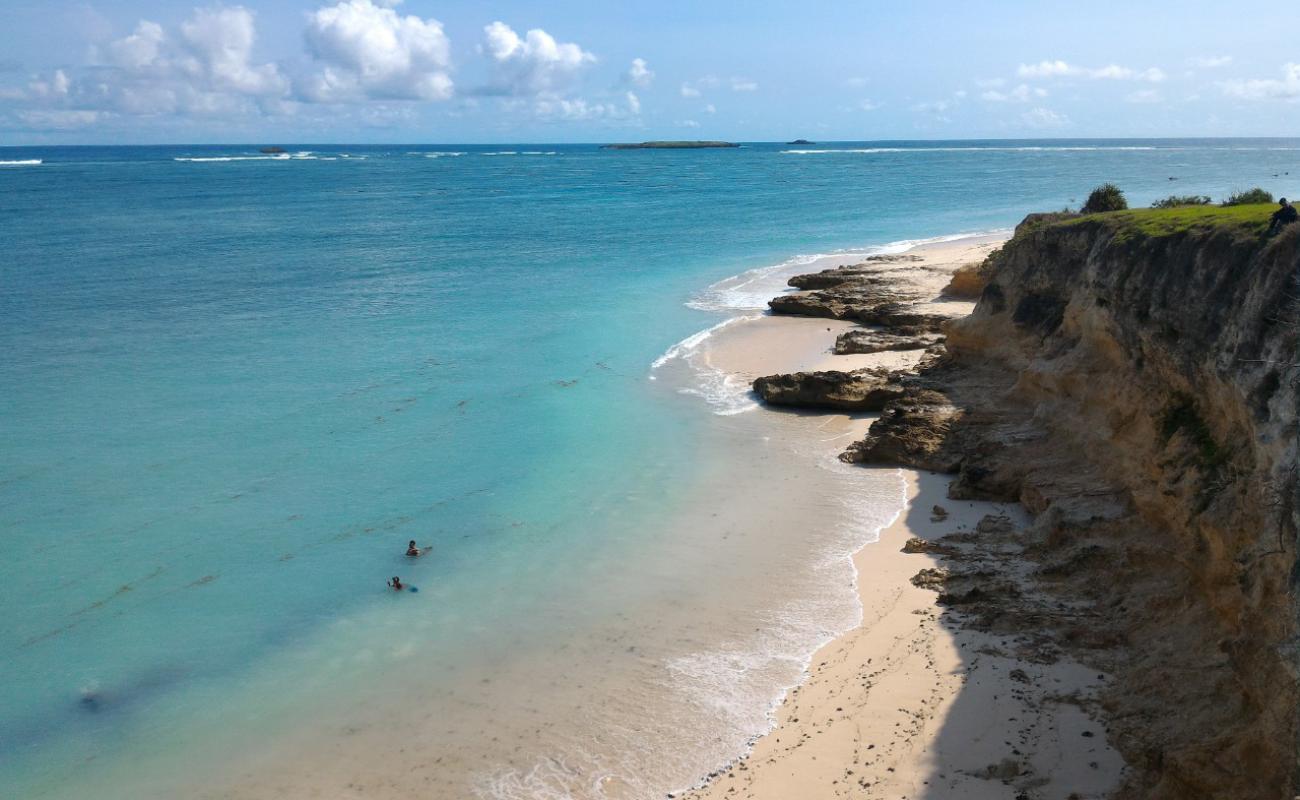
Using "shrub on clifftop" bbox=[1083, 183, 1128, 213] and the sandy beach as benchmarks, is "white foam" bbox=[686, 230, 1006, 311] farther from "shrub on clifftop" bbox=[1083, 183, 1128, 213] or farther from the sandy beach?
the sandy beach

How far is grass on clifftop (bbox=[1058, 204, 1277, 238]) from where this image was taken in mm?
12975

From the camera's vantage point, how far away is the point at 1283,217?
1174 centimetres

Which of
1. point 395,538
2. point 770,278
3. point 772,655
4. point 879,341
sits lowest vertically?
point 772,655

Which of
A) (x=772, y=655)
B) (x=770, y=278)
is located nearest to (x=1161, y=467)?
(x=772, y=655)

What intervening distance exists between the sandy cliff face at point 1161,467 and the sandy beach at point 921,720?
557 millimetres

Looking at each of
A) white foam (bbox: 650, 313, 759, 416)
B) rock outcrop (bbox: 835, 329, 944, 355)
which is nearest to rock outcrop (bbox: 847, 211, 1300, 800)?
white foam (bbox: 650, 313, 759, 416)

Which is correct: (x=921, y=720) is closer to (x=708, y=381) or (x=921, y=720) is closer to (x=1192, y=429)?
(x=1192, y=429)

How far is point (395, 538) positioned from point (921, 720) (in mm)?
10163

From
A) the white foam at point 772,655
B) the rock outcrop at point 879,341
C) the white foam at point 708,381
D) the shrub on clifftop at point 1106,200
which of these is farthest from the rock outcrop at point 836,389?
the shrub on clifftop at point 1106,200

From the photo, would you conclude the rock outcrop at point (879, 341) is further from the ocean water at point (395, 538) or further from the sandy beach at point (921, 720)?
the sandy beach at point (921, 720)

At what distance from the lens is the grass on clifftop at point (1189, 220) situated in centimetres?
1298

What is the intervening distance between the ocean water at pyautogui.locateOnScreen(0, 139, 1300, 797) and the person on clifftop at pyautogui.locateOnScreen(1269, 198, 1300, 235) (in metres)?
7.76

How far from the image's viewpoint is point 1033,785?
386 inches

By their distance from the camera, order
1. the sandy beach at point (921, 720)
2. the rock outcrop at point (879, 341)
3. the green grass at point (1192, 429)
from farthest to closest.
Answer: the rock outcrop at point (879, 341) → the green grass at point (1192, 429) → the sandy beach at point (921, 720)
